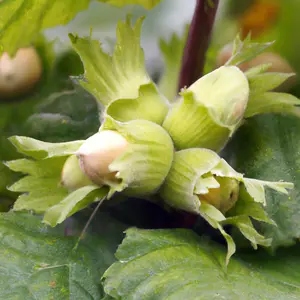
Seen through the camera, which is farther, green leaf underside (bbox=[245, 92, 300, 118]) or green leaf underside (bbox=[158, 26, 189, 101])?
green leaf underside (bbox=[158, 26, 189, 101])

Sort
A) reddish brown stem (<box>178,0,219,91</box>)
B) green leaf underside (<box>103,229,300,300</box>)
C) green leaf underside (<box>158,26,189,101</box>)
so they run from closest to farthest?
green leaf underside (<box>103,229,300,300</box>)
reddish brown stem (<box>178,0,219,91</box>)
green leaf underside (<box>158,26,189,101</box>)

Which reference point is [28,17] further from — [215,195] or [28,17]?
[215,195]

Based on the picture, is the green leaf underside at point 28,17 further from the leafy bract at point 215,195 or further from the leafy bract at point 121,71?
the leafy bract at point 215,195

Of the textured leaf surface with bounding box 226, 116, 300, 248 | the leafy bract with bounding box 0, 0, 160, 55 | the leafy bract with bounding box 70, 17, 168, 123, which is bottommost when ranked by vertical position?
the textured leaf surface with bounding box 226, 116, 300, 248

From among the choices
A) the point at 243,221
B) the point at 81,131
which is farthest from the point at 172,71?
the point at 243,221

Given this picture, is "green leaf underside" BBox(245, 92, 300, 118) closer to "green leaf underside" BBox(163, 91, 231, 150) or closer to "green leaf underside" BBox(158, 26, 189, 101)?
"green leaf underside" BBox(163, 91, 231, 150)

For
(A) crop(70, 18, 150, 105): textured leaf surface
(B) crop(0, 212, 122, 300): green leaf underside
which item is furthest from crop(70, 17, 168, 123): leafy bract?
(B) crop(0, 212, 122, 300): green leaf underside

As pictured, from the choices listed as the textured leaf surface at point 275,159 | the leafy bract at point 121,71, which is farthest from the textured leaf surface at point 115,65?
the textured leaf surface at point 275,159
